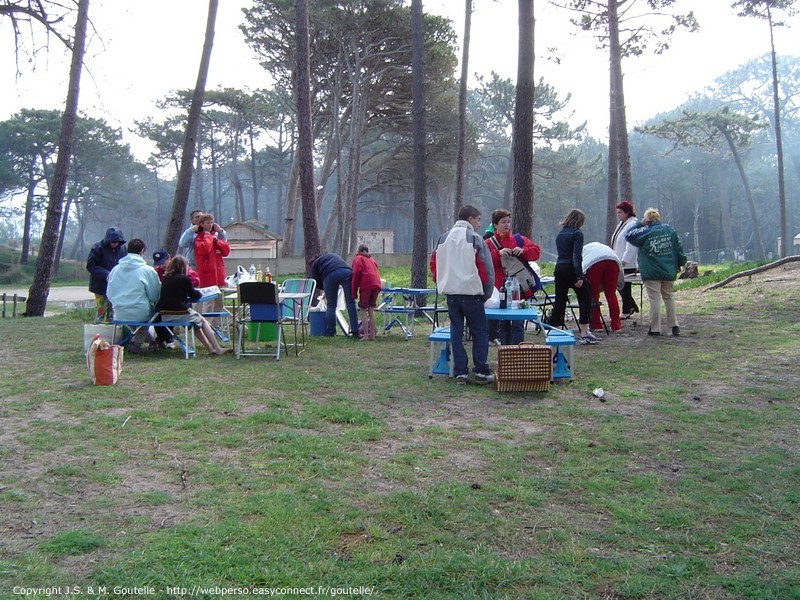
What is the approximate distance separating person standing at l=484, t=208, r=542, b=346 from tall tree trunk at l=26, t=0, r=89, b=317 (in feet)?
34.3

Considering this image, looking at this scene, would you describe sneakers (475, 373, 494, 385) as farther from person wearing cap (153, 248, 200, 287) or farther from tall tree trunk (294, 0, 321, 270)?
tall tree trunk (294, 0, 321, 270)

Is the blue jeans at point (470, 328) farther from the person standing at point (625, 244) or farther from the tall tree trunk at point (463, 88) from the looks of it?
the tall tree trunk at point (463, 88)

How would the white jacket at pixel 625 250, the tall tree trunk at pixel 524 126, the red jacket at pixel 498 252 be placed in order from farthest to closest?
the tall tree trunk at pixel 524 126, the white jacket at pixel 625 250, the red jacket at pixel 498 252

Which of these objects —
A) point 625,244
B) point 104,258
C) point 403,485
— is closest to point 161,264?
point 104,258

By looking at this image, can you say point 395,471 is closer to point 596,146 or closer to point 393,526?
→ point 393,526

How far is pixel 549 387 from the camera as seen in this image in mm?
6266

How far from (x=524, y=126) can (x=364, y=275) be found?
349 centimetres

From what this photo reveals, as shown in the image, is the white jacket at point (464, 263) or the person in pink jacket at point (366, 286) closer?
the white jacket at point (464, 263)

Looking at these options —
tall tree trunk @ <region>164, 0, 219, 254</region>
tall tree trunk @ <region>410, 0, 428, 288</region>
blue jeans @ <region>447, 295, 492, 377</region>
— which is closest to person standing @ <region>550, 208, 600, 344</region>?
blue jeans @ <region>447, 295, 492, 377</region>

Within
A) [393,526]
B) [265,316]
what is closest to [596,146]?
[265,316]

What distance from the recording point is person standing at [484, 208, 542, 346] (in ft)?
25.2

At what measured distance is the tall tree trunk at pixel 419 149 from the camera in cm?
1466

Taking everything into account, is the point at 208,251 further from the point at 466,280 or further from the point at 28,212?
the point at 28,212

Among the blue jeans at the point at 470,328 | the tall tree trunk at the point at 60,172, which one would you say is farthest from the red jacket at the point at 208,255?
the tall tree trunk at the point at 60,172
